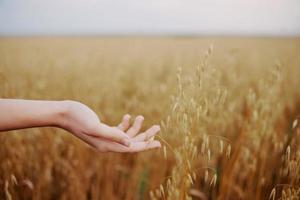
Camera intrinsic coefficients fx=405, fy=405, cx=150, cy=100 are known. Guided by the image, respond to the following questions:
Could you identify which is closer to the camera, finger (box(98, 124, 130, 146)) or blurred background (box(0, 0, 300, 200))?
finger (box(98, 124, 130, 146))

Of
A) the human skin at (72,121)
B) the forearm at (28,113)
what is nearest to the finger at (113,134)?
the human skin at (72,121)

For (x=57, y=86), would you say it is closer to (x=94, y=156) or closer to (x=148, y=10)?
(x=94, y=156)

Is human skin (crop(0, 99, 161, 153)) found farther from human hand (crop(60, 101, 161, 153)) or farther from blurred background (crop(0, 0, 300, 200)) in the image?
blurred background (crop(0, 0, 300, 200))

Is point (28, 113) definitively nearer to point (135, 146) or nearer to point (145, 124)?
point (135, 146)

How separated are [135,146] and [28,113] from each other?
256mm

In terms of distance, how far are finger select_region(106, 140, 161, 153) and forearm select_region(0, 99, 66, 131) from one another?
135 mm

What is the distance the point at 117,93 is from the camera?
1.83 meters

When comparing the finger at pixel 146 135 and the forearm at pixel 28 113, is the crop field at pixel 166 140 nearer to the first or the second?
the finger at pixel 146 135

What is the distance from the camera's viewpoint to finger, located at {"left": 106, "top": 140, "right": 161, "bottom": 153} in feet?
2.96

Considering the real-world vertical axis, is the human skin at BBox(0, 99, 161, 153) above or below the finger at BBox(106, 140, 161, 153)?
above

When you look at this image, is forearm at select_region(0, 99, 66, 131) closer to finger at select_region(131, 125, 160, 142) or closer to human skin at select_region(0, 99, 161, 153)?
human skin at select_region(0, 99, 161, 153)

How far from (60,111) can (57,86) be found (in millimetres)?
827

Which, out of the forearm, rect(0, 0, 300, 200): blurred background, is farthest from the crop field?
the forearm

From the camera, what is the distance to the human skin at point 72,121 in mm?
901
